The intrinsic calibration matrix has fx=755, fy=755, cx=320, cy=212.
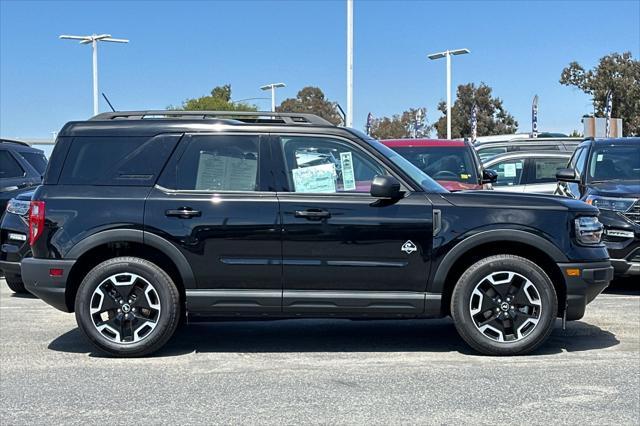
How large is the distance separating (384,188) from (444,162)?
16.3ft

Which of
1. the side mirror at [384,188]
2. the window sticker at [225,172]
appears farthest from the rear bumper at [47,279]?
the side mirror at [384,188]

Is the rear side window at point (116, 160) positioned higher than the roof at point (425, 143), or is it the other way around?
the roof at point (425, 143)

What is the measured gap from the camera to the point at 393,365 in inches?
233

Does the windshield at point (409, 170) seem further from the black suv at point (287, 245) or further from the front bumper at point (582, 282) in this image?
the front bumper at point (582, 282)

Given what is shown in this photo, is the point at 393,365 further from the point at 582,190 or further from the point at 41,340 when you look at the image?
the point at 582,190

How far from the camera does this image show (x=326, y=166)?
619cm

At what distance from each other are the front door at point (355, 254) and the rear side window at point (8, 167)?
642 centimetres

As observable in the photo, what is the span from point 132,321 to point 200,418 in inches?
64.4

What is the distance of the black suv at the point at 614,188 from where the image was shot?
8.45 m

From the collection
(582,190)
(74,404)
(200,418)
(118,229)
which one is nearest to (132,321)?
(118,229)

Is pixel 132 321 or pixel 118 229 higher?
pixel 118 229

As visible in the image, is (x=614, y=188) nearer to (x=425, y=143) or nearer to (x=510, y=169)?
(x=425, y=143)

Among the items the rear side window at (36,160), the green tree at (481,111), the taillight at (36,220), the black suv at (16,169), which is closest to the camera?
the taillight at (36,220)

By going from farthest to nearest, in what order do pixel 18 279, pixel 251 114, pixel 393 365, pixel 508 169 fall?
pixel 508 169, pixel 18 279, pixel 251 114, pixel 393 365
